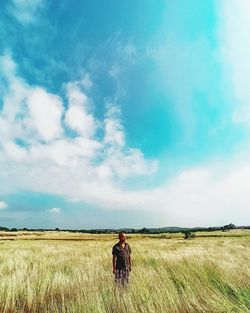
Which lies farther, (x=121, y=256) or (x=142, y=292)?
(x=121, y=256)

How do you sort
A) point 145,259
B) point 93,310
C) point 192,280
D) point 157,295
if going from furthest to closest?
point 145,259 < point 192,280 < point 157,295 < point 93,310

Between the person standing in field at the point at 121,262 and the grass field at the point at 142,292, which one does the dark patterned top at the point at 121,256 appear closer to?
the person standing in field at the point at 121,262

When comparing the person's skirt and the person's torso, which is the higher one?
the person's torso

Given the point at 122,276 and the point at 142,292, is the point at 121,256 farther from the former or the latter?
the point at 142,292

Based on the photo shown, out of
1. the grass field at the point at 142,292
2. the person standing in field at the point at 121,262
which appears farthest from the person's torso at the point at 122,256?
the grass field at the point at 142,292

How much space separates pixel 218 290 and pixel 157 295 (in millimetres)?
1852

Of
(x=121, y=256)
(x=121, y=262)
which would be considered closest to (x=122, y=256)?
(x=121, y=256)

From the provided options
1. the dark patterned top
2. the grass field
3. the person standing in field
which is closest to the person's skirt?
the person standing in field

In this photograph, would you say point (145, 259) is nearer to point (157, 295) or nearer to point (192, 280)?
point (192, 280)

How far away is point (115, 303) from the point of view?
291 inches

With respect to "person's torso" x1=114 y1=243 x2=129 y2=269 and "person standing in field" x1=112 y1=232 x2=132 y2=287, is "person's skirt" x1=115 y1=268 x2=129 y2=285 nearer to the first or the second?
"person standing in field" x1=112 y1=232 x2=132 y2=287

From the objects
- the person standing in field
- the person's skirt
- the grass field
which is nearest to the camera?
the grass field

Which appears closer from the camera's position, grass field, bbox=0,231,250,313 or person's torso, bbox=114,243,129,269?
grass field, bbox=0,231,250,313

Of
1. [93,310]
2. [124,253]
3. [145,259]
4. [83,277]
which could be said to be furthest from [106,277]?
[145,259]
